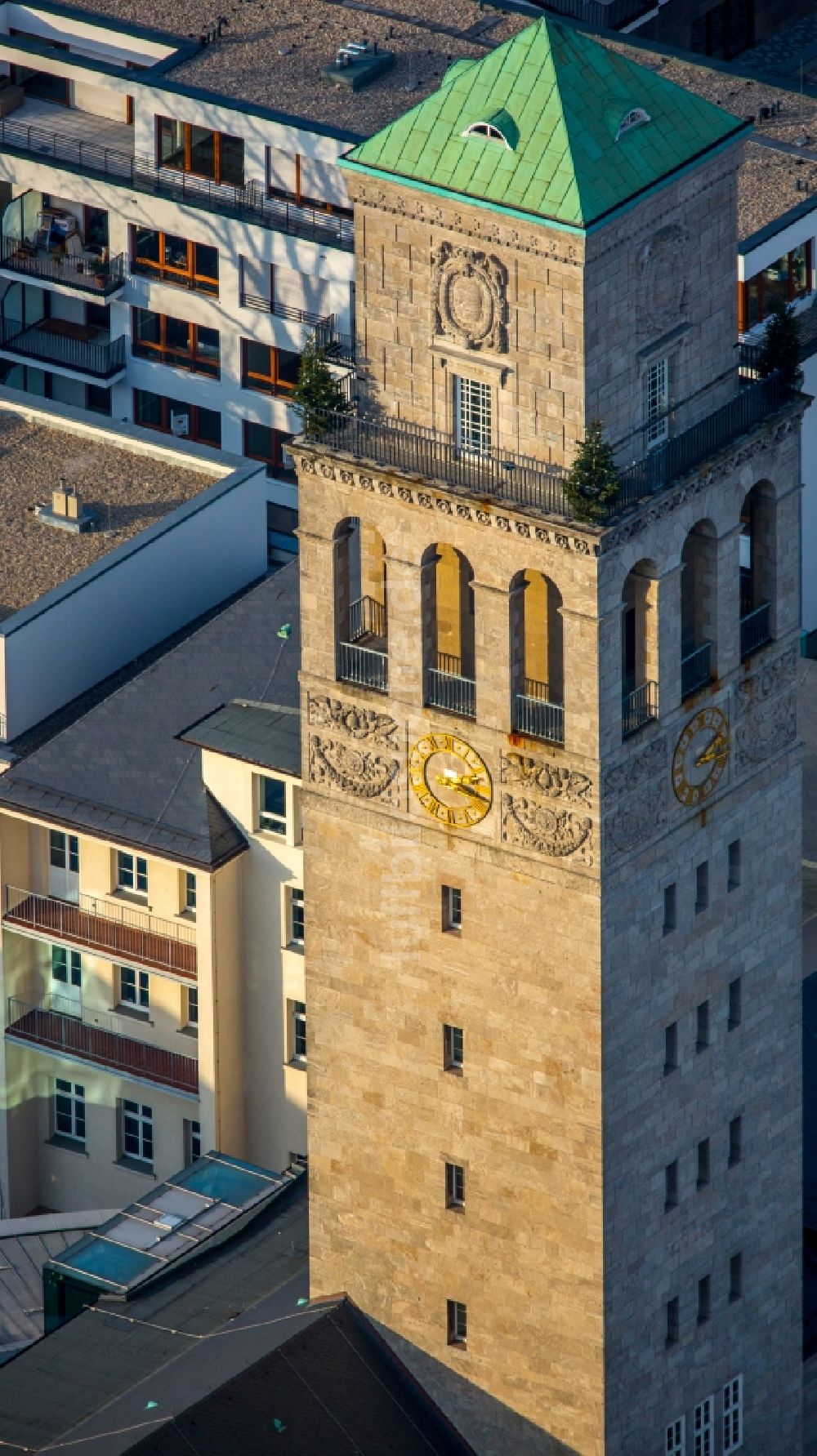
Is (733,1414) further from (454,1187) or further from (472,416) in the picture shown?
(472,416)

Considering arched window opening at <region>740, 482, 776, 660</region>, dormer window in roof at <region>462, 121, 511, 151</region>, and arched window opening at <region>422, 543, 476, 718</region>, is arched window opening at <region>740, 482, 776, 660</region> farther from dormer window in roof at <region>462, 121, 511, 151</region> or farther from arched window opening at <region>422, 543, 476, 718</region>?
dormer window in roof at <region>462, 121, 511, 151</region>

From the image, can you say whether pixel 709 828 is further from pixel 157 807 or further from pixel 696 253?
pixel 157 807

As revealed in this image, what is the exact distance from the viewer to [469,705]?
344ft

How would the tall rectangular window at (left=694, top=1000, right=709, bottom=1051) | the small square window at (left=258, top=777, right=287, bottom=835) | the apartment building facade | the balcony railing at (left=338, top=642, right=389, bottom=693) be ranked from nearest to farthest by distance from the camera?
1. the balcony railing at (left=338, top=642, right=389, bottom=693)
2. the tall rectangular window at (left=694, top=1000, right=709, bottom=1051)
3. the small square window at (left=258, top=777, right=287, bottom=835)
4. the apartment building facade

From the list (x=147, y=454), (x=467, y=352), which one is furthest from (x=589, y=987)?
(x=147, y=454)

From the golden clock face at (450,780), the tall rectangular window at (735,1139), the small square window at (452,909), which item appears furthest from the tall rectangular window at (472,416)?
the tall rectangular window at (735,1139)

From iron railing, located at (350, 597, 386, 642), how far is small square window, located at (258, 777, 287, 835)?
89.7 ft

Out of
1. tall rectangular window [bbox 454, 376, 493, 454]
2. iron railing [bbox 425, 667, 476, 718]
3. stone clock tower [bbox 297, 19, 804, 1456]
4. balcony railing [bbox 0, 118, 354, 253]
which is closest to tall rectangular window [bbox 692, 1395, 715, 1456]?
stone clock tower [bbox 297, 19, 804, 1456]

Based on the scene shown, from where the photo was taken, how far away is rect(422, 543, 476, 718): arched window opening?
10488 centimetres

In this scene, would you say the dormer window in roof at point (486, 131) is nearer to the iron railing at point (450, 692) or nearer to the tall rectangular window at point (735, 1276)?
the iron railing at point (450, 692)

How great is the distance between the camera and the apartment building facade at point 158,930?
135750 millimetres

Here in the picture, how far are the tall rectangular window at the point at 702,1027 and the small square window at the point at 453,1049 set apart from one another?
18.6 ft

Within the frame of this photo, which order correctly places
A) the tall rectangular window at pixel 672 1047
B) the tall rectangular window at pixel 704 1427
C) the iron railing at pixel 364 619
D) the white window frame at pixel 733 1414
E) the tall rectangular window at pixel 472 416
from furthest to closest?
the white window frame at pixel 733 1414, the tall rectangular window at pixel 704 1427, the tall rectangular window at pixel 672 1047, the iron railing at pixel 364 619, the tall rectangular window at pixel 472 416

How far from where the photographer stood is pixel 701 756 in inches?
4195
